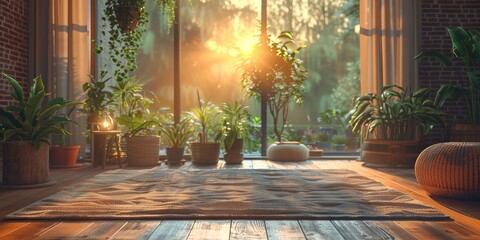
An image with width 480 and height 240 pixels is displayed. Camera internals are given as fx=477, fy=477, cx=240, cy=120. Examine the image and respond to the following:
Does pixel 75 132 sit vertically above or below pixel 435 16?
below

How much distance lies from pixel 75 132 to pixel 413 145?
11.2 feet

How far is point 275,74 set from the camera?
5414 mm

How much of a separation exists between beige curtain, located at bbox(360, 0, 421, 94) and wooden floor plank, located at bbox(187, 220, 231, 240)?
11.7 ft

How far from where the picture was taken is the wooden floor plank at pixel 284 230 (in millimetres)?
1817

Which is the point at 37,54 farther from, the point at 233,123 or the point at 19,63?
the point at 233,123

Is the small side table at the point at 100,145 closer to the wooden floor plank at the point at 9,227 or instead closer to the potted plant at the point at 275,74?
the potted plant at the point at 275,74

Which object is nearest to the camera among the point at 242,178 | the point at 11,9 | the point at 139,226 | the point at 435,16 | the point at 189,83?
the point at 139,226

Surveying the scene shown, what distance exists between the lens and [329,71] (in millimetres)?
6055

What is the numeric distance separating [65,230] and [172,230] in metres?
0.43

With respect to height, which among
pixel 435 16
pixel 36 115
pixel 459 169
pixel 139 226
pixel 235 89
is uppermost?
pixel 435 16

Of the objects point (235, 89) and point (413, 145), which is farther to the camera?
point (235, 89)

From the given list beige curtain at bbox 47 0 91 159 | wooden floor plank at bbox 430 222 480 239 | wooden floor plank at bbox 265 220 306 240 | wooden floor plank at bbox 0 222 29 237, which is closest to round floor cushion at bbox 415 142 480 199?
wooden floor plank at bbox 430 222 480 239

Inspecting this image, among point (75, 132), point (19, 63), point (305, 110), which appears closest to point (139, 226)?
point (75, 132)

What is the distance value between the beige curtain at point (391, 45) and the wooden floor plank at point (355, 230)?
337 cm
